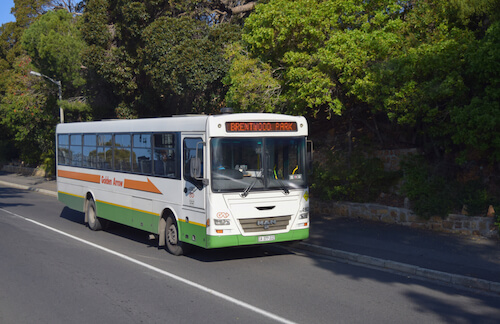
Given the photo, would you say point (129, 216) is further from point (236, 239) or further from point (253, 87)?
point (253, 87)

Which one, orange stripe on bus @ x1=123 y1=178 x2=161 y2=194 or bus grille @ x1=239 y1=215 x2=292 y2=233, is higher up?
orange stripe on bus @ x1=123 y1=178 x2=161 y2=194

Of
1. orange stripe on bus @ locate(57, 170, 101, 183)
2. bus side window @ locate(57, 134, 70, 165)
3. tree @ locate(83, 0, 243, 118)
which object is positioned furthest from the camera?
tree @ locate(83, 0, 243, 118)

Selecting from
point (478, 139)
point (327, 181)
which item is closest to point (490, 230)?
point (478, 139)

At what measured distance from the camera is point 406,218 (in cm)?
1422

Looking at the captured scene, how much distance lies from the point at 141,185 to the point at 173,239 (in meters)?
1.86

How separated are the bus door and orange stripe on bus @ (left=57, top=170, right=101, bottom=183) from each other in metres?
5.02

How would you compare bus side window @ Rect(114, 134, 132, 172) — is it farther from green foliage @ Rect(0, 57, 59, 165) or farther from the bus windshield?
green foliage @ Rect(0, 57, 59, 165)

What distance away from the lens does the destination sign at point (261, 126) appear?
33.9 feet

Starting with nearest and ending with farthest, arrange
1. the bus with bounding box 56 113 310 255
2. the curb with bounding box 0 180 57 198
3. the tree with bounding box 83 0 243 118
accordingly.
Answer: the bus with bounding box 56 113 310 255
the tree with bounding box 83 0 243 118
the curb with bounding box 0 180 57 198

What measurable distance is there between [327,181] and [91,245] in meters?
7.71

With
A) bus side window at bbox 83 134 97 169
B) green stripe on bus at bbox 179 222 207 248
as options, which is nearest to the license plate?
green stripe on bus at bbox 179 222 207 248

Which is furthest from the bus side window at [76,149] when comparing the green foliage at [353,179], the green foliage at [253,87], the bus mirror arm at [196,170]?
the green foliage at [353,179]

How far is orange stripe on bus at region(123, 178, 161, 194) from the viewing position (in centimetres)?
1218

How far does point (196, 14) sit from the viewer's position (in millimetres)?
25344
